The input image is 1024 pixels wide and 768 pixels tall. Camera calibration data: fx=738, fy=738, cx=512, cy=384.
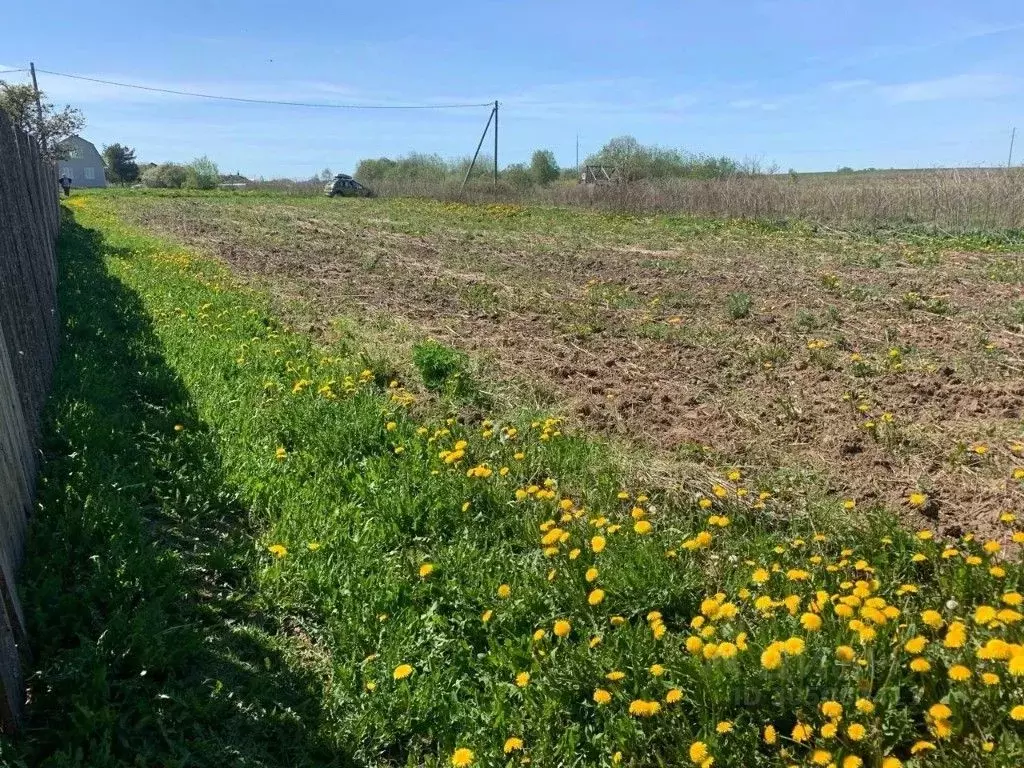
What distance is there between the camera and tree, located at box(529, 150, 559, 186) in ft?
151

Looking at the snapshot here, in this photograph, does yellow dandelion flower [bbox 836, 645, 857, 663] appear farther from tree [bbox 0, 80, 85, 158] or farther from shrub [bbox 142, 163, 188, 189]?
shrub [bbox 142, 163, 188, 189]

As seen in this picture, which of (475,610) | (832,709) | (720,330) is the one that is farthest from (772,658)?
(720,330)

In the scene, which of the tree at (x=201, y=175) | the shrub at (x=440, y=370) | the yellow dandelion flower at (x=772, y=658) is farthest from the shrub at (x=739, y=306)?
the tree at (x=201, y=175)

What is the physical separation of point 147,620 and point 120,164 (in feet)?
274

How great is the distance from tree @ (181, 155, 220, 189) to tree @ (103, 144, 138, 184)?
7.87m

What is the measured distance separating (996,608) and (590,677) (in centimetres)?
153

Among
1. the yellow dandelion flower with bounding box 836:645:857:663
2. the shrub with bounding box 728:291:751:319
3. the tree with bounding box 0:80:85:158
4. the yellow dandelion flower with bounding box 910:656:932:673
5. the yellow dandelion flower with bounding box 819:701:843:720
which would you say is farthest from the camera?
the tree with bounding box 0:80:85:158

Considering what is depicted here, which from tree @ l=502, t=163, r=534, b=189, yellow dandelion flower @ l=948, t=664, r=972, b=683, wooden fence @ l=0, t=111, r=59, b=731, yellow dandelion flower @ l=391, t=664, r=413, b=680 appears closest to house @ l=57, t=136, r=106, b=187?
tree @ l=502, t=163, r=534, b=189

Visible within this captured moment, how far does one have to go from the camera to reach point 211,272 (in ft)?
39.0

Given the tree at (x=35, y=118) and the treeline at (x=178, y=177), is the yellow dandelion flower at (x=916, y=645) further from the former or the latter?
the treeline at (x=178, y=177)

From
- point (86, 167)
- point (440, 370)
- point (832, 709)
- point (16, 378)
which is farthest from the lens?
point (86, 167)

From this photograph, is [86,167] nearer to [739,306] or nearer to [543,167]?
[543,167]

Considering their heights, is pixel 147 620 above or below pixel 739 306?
below

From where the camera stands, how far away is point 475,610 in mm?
3174
